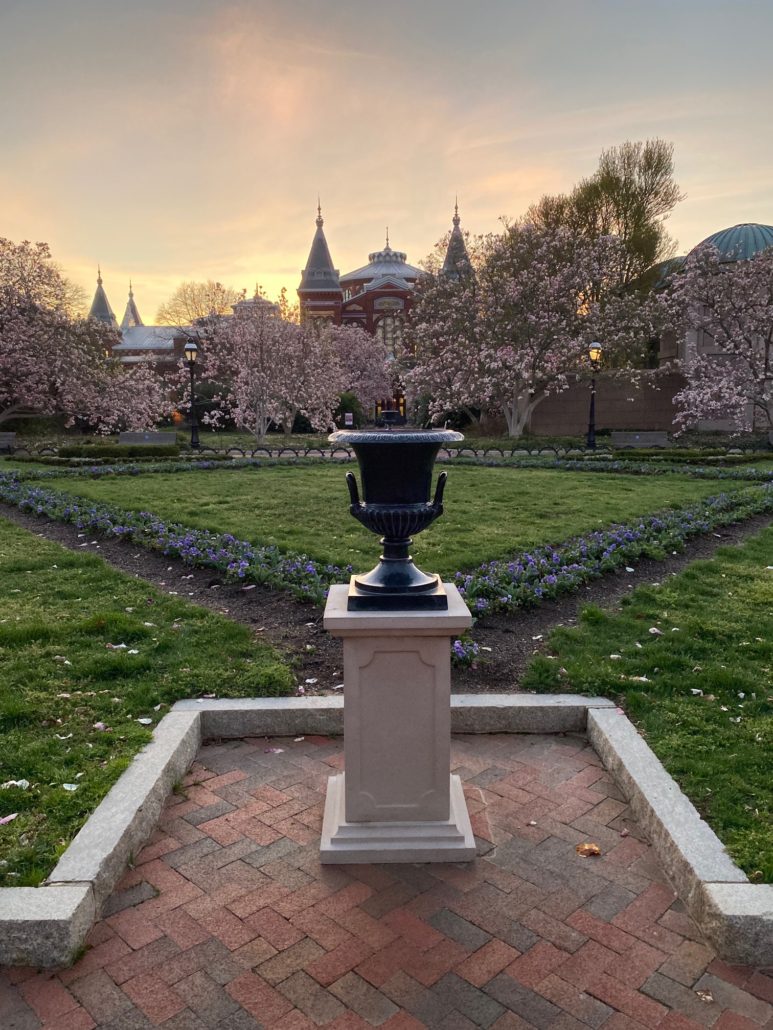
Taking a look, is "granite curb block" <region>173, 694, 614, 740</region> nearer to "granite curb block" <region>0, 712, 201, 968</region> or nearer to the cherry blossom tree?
"granite curb block" <region>0, 712, 201, 968</region>

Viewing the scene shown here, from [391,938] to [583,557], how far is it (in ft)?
17.0

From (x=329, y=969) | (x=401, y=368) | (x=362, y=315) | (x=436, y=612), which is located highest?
(x=362, y=315)

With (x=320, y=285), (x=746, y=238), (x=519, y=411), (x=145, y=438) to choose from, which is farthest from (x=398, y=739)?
(x=320, y=285)

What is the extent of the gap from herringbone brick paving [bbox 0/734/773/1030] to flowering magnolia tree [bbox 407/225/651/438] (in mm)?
22823

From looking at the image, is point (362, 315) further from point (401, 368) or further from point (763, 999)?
point (763, 999)

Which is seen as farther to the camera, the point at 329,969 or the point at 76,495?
the point at 76,495

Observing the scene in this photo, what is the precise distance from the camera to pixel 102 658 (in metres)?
4.59

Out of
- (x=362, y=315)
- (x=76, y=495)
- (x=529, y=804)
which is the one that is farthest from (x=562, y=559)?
(x=362, y=315)

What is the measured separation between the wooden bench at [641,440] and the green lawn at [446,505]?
857 centimetres

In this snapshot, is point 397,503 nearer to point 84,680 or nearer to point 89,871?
point 89,871

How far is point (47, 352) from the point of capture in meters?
23.8

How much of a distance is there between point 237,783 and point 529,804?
1.42m

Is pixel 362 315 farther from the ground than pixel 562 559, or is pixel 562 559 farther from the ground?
pixel 362 315

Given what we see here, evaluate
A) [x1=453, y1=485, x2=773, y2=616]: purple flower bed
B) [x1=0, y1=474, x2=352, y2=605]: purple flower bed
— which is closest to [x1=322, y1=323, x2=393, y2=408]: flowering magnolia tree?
[x1=0, y1=474, x2=352, y2=605]: purple flower bed
